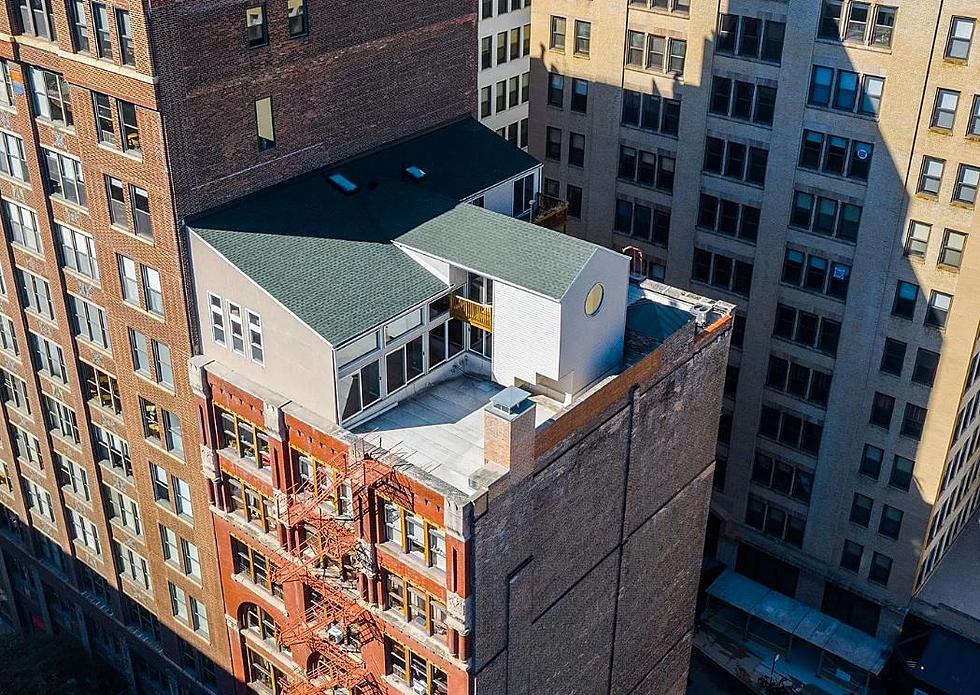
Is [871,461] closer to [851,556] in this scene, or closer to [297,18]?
[851,556]

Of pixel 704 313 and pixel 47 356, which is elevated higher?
pixel 704 313

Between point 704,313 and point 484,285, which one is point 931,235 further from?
point 484,285

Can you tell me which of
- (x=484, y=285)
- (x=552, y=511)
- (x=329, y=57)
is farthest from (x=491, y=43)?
(x=552, y=511)

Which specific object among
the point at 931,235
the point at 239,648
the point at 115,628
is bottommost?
the point at 115,628

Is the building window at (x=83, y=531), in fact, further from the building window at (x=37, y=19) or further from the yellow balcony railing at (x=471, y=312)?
the yellow balcony railing at (x=471, y=312)

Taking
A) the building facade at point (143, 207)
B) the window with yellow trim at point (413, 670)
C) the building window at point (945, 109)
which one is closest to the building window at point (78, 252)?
the building facade at point (143, 207)

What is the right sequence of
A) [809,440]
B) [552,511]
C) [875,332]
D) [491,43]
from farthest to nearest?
1. [491,43]
2. [809,440]
3. [875,332]
4. [552,511]
